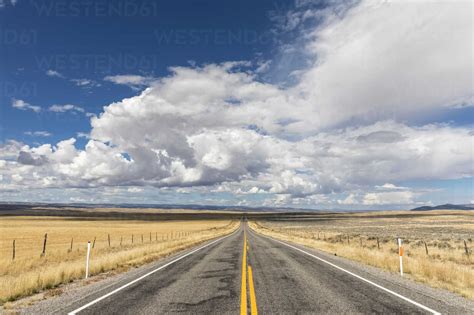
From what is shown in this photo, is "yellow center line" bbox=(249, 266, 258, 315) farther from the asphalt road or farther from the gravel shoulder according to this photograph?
the gravel shoulder

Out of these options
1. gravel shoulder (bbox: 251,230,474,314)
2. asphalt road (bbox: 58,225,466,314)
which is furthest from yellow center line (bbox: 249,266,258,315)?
gravel shoulder (bbox: 251,230,474,314)

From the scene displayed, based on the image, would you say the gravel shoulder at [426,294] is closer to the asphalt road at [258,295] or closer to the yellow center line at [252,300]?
the asphalt road at [258,295]

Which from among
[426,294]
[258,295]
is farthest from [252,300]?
[426,294]

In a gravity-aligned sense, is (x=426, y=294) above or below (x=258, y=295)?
below

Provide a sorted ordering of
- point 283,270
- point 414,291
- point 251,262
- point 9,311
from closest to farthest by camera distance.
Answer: point 9,311 → point 414,291 → point 283,270 → point 251,262

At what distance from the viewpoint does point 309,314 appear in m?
7.43

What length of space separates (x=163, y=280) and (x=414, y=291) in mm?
7887

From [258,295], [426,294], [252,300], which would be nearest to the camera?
[252,300]

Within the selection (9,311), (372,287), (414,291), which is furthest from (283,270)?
(9,311)

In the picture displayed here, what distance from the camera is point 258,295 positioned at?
30.3 feet

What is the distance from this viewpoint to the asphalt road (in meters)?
7.89

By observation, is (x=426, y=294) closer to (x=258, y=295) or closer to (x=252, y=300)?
(x=258, y=295)

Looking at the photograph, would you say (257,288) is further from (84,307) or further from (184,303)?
(84,307)

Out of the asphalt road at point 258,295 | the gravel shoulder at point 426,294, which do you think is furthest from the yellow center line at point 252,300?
the gravel shoulder at point 426,294
